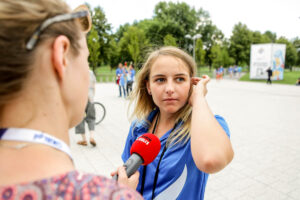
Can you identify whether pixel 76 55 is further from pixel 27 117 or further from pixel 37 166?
pixel 37 166

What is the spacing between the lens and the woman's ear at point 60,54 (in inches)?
24.6

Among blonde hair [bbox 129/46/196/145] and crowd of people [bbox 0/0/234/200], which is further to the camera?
blonde hair [bbox 129/46/196/145]

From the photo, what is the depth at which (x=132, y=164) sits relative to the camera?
1220 mm

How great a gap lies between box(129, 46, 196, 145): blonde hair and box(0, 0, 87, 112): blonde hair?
1105mm

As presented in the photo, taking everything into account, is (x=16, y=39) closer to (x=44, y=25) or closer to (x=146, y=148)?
(x=44, y=25)

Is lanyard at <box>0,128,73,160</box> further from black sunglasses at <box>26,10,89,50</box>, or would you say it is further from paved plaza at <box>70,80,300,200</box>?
paved plaza at <box>70,80,300,200</box>

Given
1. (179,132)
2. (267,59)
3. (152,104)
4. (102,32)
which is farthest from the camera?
(102,32)

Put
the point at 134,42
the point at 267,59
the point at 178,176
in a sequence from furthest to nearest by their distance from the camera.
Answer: the point at 134,42 < the point at 267,59 < the point at 178,176

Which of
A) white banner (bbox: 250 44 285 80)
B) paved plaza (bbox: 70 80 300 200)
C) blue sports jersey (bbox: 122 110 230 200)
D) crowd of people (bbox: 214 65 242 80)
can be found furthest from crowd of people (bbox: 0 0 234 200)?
crowd of people (bbox: 214 65 242 80)

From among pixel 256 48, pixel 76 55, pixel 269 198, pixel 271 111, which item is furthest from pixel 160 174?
pixel 256 48

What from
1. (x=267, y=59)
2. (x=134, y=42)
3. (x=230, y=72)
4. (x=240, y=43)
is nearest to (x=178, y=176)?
(x=267, y=59)

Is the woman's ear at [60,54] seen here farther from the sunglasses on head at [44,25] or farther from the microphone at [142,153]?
the microphone at [142,153]

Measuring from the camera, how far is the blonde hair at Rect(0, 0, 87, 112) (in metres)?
0.56

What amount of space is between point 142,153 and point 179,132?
1.22 ft
